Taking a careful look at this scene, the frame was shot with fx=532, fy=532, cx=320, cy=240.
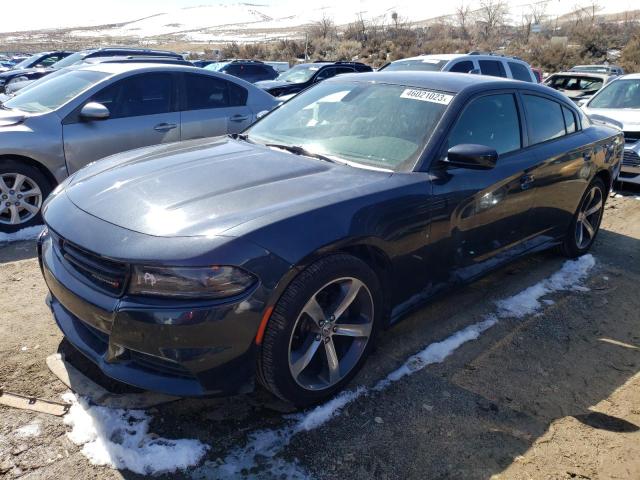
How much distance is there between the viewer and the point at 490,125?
3.63 metres

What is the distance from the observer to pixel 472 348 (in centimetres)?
337

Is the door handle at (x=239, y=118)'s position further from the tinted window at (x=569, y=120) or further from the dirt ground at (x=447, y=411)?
the tinted window at (x=569, y=120)

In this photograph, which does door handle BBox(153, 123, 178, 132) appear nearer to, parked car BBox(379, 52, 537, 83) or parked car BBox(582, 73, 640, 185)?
parked car BBox(379, 52, 537, 83)

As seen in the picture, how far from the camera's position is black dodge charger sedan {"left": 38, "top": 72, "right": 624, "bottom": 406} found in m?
2.25

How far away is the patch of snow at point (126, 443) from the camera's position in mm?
2303

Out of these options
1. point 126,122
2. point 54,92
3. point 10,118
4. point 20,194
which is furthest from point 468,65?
point 20,194

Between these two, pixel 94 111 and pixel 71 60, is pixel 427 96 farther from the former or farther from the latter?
pixel 71 60

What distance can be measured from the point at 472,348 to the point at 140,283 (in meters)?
2.12

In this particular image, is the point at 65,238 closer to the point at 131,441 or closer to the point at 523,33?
the point at 131,441

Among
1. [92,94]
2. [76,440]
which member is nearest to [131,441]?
[76,440]

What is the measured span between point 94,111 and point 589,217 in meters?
4.84

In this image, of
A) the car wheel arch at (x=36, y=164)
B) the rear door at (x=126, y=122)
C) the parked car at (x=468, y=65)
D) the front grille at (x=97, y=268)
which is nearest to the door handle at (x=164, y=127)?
the rear door at (x=126, y=122)

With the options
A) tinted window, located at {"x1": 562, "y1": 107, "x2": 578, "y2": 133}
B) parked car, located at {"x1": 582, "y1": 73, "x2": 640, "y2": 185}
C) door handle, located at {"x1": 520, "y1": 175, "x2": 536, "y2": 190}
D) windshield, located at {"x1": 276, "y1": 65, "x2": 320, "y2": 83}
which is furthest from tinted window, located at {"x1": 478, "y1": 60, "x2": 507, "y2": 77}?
door handle, located at {"x1": 520, "y1": 175, "x2": 536, "y2": 190}

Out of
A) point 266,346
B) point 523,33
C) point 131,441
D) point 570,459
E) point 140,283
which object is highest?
point 523,33
